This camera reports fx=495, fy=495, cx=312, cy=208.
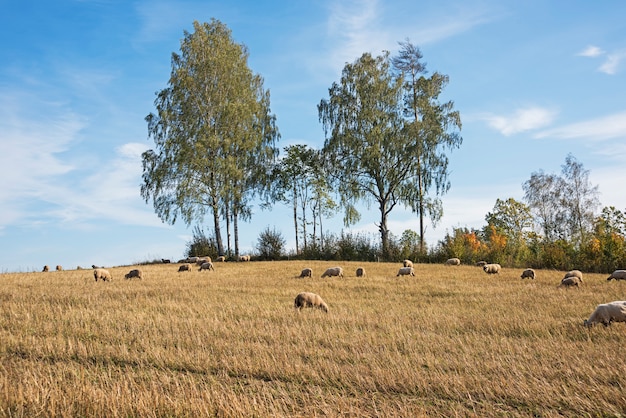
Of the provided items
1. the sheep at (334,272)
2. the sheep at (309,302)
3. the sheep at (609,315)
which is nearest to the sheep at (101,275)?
the sheep at (334,272)

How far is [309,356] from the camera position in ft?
25.7

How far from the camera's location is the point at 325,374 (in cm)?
691

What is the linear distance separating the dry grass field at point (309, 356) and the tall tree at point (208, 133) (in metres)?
22.3

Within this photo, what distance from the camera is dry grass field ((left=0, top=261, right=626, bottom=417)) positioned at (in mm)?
5852

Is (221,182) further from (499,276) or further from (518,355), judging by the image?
(518,355)

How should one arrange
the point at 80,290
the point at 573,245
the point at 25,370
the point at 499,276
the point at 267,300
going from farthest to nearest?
the point at 573,245, the point at 499,276, the point at 80,290, the point at 267,300, the point at 25,370

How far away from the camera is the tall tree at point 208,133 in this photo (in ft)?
119

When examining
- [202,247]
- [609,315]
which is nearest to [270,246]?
[202,247]

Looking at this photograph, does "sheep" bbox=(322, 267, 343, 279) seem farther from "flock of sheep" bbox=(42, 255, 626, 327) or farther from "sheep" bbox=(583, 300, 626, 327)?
"sheep" bbox=(583, 300, 626, 327)

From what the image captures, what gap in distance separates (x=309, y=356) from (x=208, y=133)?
3088 cm

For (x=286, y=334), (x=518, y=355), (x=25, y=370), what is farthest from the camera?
(x=286, y=334)

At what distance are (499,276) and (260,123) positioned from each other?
84.0 feet

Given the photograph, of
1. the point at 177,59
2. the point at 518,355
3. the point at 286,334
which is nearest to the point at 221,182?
the point at 177,59

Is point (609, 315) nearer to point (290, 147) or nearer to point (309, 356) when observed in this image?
point (309, 356)
